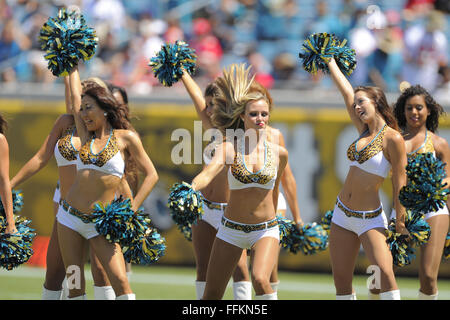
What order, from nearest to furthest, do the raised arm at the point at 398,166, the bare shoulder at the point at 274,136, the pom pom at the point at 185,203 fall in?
the pom pom at the point at 185,203, the raised arm at the point at 398,166, the bare shoulder at the point at 274,136

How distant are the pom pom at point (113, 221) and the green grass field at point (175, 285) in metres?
2.52

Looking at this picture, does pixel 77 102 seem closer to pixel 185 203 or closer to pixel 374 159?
pixel 185 203

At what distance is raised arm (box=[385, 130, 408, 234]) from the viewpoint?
5645 mm

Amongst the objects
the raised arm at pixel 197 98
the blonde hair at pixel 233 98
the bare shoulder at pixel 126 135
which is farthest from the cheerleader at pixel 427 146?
the bare shoulder at pixel 126 135

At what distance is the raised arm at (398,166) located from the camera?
5.64 metres

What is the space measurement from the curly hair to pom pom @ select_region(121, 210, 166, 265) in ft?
7.47

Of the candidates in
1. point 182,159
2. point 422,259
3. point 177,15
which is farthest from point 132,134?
point 177,15

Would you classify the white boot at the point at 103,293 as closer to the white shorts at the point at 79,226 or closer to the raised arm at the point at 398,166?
the white shorts at the point at 79,226

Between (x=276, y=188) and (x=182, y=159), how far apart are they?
4230 millimetres

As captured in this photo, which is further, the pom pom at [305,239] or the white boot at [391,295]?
the pom pom at [305,239]
